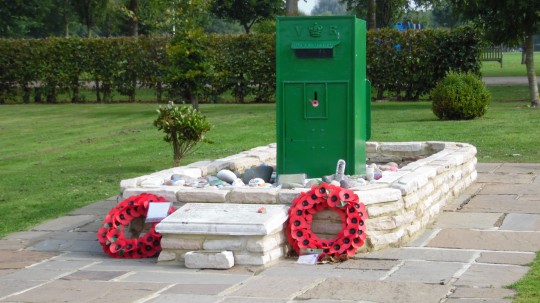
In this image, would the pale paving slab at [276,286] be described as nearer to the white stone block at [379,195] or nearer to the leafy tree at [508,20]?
the white stone block at [379,195]

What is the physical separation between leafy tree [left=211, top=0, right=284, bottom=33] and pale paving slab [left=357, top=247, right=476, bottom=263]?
35.7 m

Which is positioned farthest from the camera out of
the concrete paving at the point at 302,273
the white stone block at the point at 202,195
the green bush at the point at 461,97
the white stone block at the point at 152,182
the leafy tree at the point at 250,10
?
the leafy tree at the point at 250,10

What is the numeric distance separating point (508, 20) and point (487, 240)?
15.3 meters

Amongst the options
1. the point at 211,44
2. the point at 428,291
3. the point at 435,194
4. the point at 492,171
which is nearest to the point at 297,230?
the point at 428,291

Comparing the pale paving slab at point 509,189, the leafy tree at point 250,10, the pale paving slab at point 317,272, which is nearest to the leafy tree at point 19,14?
the leafy tree at point 250,10

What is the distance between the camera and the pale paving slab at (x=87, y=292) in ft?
21.4

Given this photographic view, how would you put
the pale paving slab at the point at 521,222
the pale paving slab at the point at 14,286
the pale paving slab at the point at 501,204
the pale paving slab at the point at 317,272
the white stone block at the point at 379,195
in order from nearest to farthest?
1. the pale paving slab at the point at 14,286
2. the pale paving slab at the point at 317,272
3. the white stone block at the point at 379,195
4. the pale paving slab at the point at 521,222
5. the pale paving slab at the point at 501,204

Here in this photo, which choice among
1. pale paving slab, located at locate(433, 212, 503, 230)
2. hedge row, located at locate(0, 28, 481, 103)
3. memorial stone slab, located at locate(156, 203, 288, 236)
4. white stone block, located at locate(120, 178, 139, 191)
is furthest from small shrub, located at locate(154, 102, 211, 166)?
hedge row, located at locate(0, 28, 481, 103)

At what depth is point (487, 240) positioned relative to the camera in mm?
8352

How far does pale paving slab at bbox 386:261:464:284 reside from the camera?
691 centimetres

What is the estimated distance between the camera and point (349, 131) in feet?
31.4

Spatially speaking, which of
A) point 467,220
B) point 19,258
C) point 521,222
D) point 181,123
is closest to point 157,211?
point 19,258

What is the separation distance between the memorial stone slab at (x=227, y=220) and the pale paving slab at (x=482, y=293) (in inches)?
66.3

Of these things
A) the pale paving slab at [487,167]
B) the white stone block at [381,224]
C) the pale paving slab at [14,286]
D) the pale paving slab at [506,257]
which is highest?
the white stone block at [381,224]
